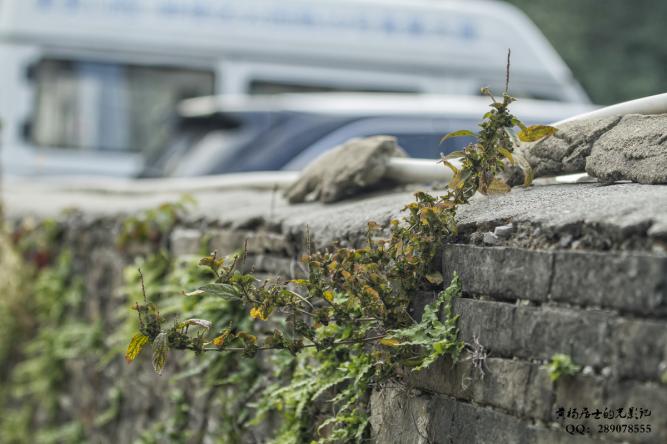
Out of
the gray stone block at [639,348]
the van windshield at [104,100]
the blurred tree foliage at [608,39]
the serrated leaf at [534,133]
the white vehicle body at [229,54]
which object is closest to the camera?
the gray stone block at [639,348]

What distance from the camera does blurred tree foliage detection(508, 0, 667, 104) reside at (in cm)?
2425

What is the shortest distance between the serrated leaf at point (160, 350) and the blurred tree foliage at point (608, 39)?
70.2 feet

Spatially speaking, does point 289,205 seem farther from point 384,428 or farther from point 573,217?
point 573,217

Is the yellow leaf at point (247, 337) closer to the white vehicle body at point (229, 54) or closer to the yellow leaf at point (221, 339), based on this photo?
the yellow leaf at point (221, 339)

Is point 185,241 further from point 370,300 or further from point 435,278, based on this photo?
point 435,278

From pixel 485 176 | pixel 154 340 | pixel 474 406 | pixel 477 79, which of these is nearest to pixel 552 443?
pixel 474 406

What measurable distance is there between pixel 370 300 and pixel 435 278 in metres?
0.19

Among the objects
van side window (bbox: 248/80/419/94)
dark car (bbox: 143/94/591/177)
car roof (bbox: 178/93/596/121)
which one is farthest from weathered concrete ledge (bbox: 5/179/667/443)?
van side window (bbox: 248/80/419/94)

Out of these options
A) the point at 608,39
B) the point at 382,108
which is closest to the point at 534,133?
the point at 382,108

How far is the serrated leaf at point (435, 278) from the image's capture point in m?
2.99

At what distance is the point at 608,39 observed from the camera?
2559 centimetres

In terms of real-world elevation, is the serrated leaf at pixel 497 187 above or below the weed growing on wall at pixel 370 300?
above

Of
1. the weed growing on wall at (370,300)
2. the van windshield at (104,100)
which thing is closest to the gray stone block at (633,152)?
the weed growing on wall at (370,300)

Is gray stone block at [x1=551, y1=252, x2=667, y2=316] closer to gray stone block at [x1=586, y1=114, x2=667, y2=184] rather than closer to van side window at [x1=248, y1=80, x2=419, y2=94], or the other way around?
gray stone block at [x1=586, y1=114, x2=667, y2=184]
